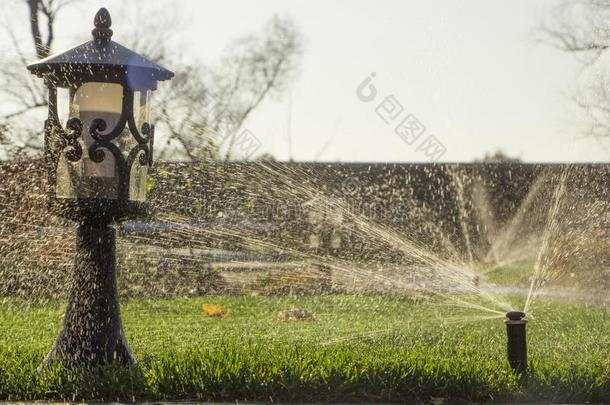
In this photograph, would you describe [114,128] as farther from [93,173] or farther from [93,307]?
[93,307]

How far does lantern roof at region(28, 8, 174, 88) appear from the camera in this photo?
195 inches

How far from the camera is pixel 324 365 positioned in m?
4.78

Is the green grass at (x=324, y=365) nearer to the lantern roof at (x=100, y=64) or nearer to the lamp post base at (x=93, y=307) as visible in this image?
the lamp post base at (x=93, y=307)

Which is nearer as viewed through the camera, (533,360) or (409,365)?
(409,365)

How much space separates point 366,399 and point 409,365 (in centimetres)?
42

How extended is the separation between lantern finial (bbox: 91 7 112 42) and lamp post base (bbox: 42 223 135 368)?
117cm

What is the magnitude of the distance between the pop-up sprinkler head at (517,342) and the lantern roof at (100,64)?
2.62 meters

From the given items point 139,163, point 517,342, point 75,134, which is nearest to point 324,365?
point 517,342

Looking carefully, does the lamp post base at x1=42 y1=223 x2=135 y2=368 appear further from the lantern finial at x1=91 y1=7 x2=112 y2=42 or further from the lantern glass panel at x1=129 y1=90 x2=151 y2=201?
the lantern finial at x1=91 y1=7 x2=112 y2=42

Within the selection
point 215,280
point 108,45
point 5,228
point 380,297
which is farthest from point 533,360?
point 5,228

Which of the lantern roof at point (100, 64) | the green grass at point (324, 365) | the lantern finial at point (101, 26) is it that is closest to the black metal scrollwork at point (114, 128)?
the lantern roof at point (100, 64)

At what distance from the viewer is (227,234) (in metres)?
13.1

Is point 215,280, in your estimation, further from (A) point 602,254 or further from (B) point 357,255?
(A) point 602,254

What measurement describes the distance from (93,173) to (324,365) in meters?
1.79
